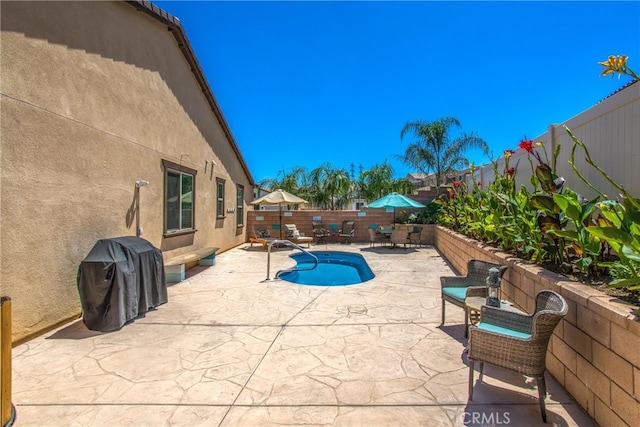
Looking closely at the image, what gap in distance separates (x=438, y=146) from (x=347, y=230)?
7.26m

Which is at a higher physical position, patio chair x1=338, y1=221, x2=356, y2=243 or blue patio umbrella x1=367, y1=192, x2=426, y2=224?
blue patio umbrella x1=367, y1=192, x2=426, y2=224

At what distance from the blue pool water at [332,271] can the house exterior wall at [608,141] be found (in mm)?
5061

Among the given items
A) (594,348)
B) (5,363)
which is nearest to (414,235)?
(594,348)

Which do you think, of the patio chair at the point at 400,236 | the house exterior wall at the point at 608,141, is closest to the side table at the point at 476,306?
the house exterior wall at the point at 608,141

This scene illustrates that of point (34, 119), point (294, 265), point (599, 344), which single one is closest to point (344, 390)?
point (599, 344)

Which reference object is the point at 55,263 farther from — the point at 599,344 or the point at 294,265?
Result: the point at 599,344

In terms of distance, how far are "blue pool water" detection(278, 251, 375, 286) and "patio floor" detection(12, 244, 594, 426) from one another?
3504mm

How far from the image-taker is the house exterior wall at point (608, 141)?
3.36 meters

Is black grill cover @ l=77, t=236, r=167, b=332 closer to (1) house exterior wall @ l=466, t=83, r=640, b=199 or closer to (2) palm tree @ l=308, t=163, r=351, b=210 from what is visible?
(1) house exterior wall @ l=466, t=83, r=640, b=199

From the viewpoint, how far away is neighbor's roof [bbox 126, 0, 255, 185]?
21.5 feet

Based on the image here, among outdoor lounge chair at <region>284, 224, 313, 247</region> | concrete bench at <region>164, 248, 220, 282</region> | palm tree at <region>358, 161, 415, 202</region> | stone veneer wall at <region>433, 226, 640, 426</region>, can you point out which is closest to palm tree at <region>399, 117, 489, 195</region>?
palm tree at <region>358, 161, 415, 202</region>

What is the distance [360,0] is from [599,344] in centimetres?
906

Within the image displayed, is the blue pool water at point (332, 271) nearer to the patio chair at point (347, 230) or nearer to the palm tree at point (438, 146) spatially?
the patio chair at point (347, 230)

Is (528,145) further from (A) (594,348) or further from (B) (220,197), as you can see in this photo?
(B) (220,197)
